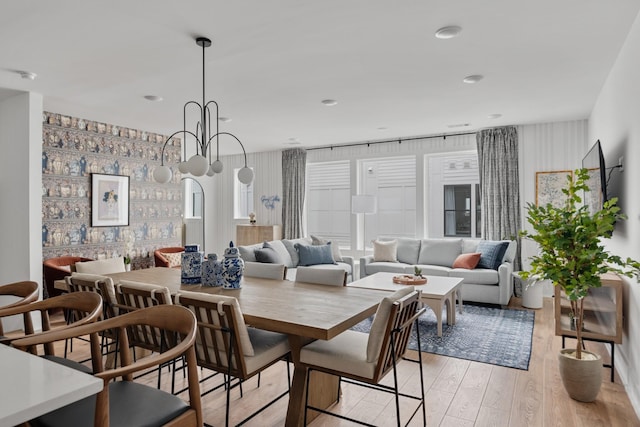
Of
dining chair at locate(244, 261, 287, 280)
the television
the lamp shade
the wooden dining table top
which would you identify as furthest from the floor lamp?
the wooden dining table top

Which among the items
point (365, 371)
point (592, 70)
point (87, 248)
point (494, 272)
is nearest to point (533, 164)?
point (494, 272)

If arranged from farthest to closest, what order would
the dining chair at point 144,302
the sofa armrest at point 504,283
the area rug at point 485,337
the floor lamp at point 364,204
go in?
the floor lamp at point 364,204 < the sofa armrest at point 504,283 < the area rug at point 485,337 < the dining chair at point 144,302

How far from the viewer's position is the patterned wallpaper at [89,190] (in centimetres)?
501

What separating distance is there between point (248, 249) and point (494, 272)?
3321mm

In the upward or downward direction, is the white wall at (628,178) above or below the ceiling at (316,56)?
below

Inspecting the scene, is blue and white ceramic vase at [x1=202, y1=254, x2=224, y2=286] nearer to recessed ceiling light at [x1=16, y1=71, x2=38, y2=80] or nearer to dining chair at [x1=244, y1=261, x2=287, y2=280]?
dining chair at [x1=244, y1=261, x2=287, y2=280]

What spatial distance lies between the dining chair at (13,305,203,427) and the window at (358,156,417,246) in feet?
18.6

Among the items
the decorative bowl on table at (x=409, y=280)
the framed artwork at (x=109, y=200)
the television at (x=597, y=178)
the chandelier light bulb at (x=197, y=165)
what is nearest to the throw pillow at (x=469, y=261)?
the decorative bowl on table at (x=409, y=280)

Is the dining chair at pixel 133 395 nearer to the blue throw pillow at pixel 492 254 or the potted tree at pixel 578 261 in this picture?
the potted tree at pixel 578 261

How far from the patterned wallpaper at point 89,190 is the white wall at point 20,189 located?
1.42 ft

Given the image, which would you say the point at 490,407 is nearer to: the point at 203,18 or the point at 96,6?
the point at 203,18

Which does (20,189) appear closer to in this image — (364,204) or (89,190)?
(89,190)

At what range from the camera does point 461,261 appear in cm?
562

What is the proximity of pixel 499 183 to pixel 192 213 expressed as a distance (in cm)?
654
